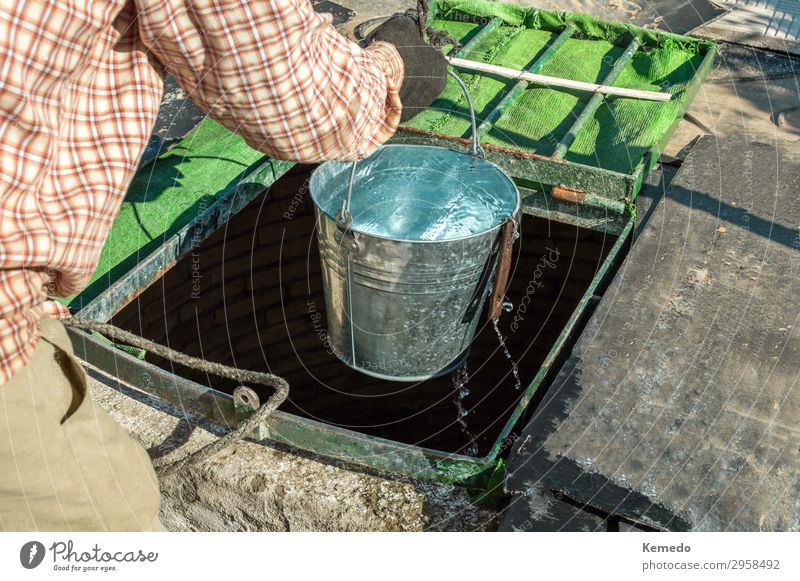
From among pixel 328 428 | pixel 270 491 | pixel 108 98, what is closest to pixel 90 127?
pixel 108 98

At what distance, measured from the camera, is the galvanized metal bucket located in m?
2.53

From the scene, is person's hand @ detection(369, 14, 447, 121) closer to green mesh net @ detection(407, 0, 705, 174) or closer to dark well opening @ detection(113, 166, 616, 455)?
green mesh net @ detection(407, 0, 705, 174)

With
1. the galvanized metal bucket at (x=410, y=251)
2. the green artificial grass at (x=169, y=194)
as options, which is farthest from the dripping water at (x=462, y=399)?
the green artificial grass at (x=169, y=194)

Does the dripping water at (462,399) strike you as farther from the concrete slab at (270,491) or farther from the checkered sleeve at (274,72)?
the checkered sleeve at (274,72)

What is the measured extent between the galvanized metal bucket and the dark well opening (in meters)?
0.80

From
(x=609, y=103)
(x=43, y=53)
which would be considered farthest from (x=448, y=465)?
(x=609, y=103)

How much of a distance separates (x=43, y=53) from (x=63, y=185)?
0.24 meters

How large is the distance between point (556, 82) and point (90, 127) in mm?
2910

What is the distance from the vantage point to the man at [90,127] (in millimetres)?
1227

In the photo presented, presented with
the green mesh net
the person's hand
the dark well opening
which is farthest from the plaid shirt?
the green mesh net

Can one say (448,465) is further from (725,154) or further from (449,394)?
(449,394)

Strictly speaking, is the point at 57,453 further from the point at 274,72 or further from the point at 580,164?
the point at 580,164

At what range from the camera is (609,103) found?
3.79m
